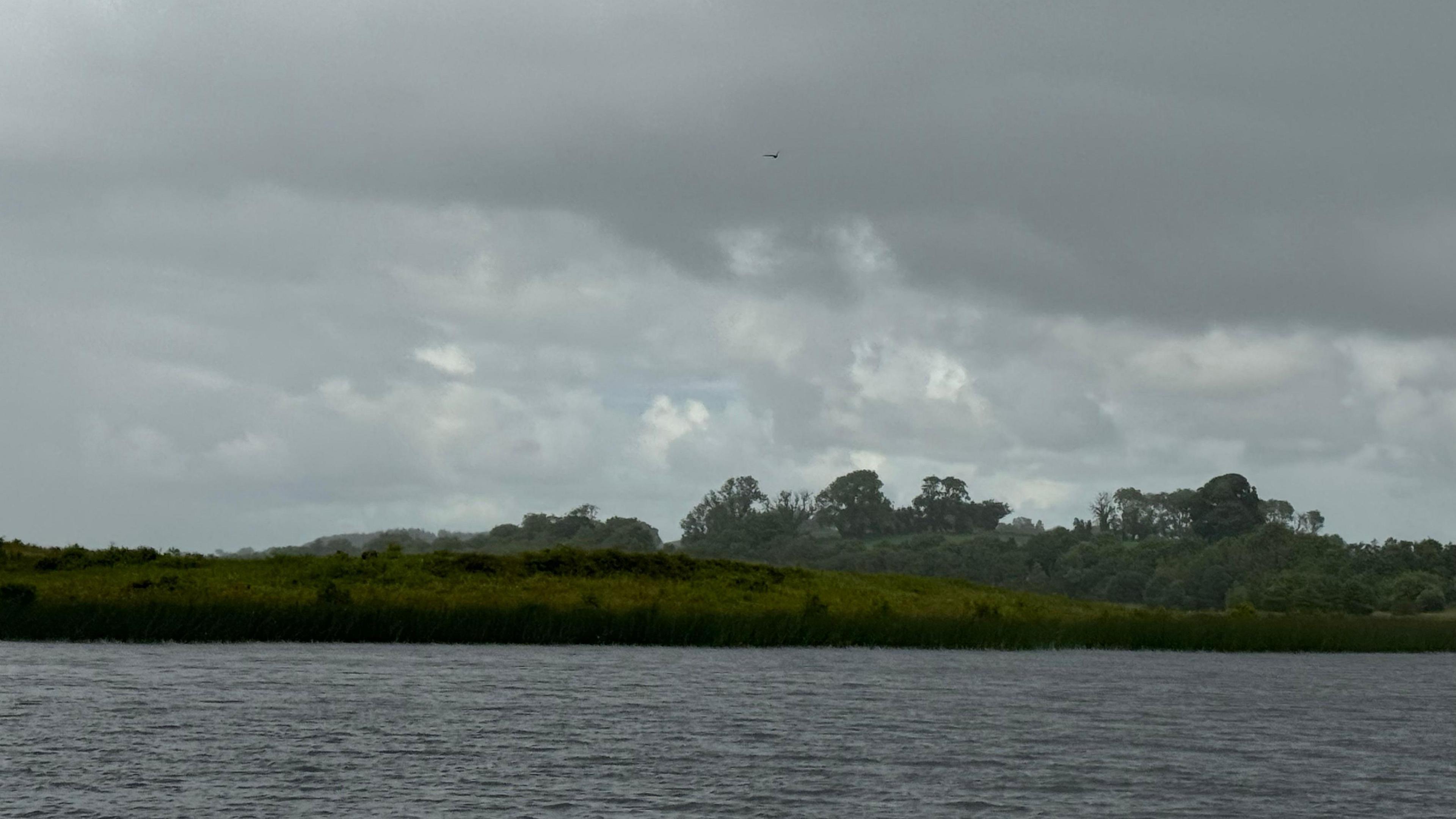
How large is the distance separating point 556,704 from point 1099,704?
16047 millimetres

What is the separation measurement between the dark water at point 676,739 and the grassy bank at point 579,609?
12.9 feet

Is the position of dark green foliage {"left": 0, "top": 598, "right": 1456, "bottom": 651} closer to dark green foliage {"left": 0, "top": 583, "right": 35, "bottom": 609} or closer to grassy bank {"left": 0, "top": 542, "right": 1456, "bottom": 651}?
grassy bank {"left": 0, "top": 542, "right": 1456, "bottom": 651}

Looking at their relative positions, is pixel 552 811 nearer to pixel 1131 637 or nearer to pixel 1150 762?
pixel 1150 762

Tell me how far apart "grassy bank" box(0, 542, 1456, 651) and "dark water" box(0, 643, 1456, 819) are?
12.9 feet

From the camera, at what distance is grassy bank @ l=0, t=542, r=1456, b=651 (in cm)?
5803

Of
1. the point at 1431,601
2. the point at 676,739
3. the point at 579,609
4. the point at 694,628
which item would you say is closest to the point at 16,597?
the point at 579,609

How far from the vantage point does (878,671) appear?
52969mm

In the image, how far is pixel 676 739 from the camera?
32875mm

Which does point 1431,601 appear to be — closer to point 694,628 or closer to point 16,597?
point 694,628

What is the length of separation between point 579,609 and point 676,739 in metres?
30.2

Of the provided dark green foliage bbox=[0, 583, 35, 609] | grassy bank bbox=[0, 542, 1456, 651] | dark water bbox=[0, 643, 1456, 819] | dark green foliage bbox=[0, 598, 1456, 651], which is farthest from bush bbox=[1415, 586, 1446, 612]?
dark green foliage bbox=[0, 583, 35, 609]

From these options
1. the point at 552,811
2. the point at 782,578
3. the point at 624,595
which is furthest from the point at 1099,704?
the point at 782,578

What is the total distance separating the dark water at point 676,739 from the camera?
82.6ft

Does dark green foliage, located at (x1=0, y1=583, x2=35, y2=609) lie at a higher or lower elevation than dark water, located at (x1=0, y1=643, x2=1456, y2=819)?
higher
